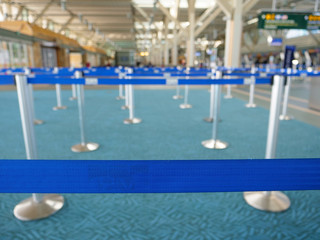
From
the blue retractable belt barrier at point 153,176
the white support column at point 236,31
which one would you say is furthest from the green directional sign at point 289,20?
the blue retractable belt barrier at point 153,176

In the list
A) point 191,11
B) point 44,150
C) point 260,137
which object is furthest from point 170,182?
point 191,11

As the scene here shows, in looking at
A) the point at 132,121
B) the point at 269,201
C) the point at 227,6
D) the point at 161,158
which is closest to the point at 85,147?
the point at 161,158

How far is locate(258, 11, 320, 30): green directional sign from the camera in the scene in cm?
1078

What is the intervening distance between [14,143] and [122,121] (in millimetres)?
2370

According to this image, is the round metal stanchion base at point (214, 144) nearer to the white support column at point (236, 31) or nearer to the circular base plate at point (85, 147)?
the circular base plate at point (85, 147)

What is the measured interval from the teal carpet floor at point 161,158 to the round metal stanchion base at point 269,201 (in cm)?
7

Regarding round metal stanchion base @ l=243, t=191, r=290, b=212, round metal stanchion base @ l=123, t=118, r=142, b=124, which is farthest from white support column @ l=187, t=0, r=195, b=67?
round metal stanchion base @ l=243, t=191, r=290, b=212

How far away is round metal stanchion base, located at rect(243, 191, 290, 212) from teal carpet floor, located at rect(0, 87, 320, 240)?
7 cm

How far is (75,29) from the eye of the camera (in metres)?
38.2

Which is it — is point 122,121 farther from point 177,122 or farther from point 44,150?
point 44,150

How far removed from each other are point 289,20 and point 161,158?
1036 cm

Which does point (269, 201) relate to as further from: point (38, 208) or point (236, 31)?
point (236, 31)

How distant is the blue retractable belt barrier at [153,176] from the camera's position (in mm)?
978

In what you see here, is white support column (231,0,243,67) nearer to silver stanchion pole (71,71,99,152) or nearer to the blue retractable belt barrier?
silver stanchion pole (71,71,99,152)
